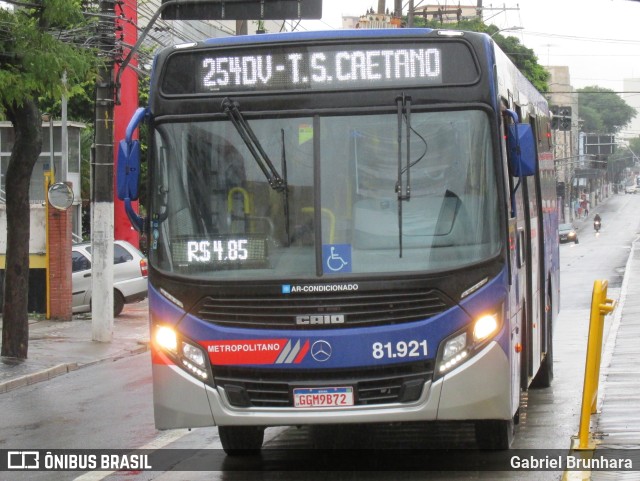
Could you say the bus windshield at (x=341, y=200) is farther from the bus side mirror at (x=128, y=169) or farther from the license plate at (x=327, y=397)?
the license plate at (x=327, y=397)

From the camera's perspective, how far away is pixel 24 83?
50.2 feet

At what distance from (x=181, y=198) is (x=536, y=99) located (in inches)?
242

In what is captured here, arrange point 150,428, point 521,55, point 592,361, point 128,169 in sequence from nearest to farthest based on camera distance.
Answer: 1. point 128,169
2. point 592,361
3. point 150,428
4. point 521,55

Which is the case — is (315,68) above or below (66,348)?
above

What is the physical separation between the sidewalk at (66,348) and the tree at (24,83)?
675 millimetres

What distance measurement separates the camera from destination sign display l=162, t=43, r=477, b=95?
8.25 metres

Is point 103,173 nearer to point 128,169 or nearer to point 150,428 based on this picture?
point 150,428

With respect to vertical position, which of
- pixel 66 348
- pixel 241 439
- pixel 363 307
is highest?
pixel 363 307

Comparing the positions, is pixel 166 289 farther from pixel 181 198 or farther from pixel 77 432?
pixel 77 432

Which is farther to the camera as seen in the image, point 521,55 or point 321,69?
point 521,55

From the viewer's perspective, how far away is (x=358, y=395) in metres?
7.94

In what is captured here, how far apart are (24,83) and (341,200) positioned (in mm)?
8430

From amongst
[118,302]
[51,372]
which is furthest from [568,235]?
[51,372]

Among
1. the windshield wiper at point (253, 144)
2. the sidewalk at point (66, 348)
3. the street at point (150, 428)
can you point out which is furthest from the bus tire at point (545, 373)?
the sidewalk at point (66, 348)
